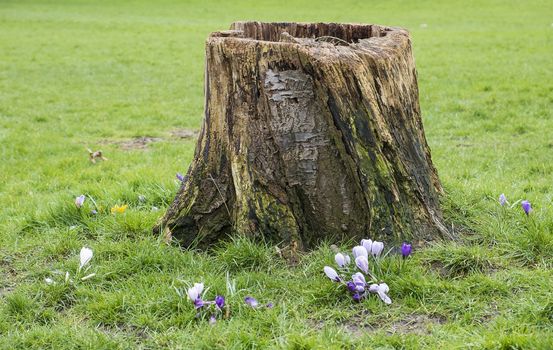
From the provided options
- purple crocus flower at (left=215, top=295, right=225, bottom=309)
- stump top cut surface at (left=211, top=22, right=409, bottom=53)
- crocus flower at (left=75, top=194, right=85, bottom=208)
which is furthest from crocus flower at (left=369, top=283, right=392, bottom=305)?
crocus flower at (left=75, top=194, right=85, bottom=208)

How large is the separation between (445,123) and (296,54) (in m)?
5.85

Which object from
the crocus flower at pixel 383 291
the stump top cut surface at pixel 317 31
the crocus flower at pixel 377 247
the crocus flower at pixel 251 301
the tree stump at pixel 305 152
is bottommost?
the crocus flower at pixel 251 301

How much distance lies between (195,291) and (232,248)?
22.6 inches

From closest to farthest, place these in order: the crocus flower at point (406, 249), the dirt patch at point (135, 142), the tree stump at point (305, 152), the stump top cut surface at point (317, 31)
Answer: the crocus flower at point (406, 249), the tree stump at point (305, 152), the stump top cut surface at point (317, 31), the dirt patch at point (135, 142)

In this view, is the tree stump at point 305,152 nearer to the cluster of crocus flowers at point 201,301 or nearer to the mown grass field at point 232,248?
the mown grass field at point 232,248

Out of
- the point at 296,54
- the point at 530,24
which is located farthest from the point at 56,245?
the point at 530,24

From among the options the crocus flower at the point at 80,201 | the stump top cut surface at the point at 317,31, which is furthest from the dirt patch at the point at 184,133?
the crocus flower at the point at 80,201

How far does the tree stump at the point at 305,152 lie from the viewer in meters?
3.53

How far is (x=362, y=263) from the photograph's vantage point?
322 centimetres

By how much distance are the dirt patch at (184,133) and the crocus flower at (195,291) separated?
597 cm

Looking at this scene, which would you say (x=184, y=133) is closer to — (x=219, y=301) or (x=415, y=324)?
(x=219, y=301)

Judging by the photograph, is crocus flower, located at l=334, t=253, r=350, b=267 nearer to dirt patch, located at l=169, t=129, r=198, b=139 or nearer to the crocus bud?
Answer: the crocus bud

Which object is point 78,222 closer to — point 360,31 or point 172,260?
point 172,260

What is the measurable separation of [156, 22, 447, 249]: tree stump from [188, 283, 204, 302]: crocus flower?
641 mm
